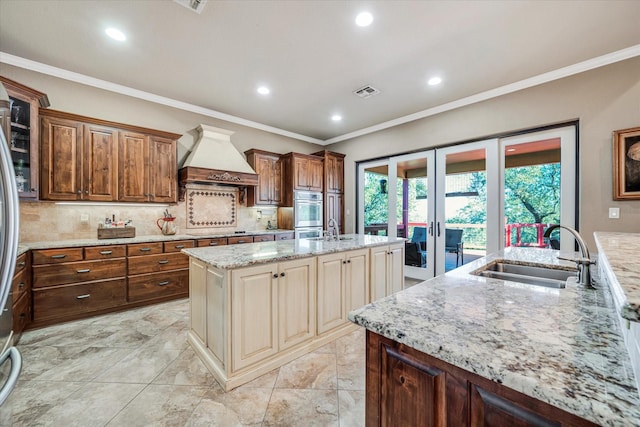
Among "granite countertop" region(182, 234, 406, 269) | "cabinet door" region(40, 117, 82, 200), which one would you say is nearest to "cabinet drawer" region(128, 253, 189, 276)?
"cabinet door" region(40, 117, 82, 200)

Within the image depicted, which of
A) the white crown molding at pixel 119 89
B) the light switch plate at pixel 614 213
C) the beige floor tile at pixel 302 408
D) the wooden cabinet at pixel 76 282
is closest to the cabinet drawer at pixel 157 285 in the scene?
the wooden cabinet at pixel 76 282

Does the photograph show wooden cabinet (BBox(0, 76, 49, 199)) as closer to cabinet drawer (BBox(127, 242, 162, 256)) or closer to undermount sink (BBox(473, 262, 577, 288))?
cabinet drawer (BBox(127, 242, 162, 256))

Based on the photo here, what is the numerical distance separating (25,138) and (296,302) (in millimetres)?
3212

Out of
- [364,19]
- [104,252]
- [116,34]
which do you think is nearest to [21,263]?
[104,252]

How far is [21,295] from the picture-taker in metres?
2.46

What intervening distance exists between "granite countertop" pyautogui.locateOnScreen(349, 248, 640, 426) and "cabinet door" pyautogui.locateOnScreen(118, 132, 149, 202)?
145 inches

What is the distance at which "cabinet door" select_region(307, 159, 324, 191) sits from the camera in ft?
17.2

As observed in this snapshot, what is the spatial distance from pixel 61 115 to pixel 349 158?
4.49 metres

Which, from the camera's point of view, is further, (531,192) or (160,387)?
(531,192)

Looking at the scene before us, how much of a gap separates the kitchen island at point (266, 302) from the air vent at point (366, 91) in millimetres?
2253

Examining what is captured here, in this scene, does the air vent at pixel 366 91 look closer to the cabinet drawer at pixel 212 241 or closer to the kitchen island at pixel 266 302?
the kitchen island at pixel 266 302

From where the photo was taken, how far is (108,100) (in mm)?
3496

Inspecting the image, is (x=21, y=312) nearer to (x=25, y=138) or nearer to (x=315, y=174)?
(x=25, y=138)

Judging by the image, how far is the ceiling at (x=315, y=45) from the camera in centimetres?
221
